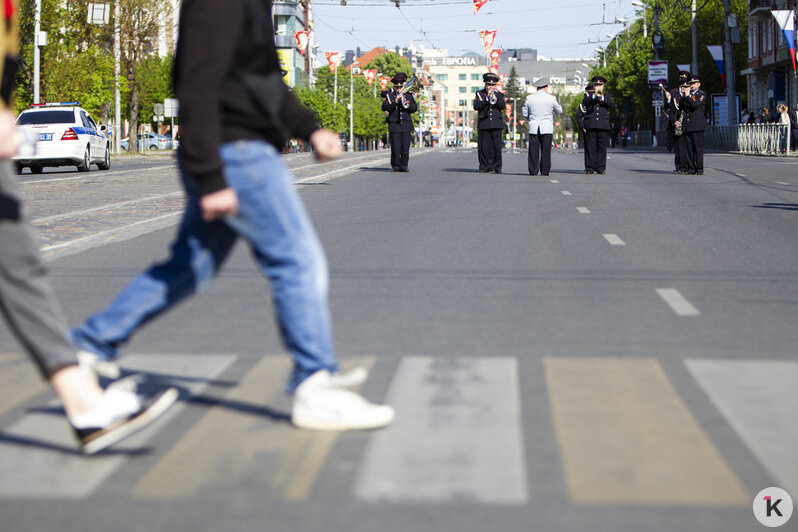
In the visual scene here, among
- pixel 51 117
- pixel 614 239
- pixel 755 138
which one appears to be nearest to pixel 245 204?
pixel 614 239

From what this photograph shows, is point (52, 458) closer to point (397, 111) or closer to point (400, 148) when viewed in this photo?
point (397, 111)

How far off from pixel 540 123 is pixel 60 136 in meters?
13.1

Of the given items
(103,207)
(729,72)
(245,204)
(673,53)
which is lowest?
(103,207)

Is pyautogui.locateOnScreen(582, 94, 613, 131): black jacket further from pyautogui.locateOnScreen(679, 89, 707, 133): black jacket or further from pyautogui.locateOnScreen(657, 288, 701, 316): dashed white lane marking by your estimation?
pyautogui.locateOnScreen(657, 288, 701, 316): dashed white lane marking

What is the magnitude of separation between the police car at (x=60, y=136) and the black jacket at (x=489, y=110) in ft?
36.4

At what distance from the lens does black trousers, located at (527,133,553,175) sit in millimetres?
25219

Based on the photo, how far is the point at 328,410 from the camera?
4582 mm

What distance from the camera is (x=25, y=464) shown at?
419 cm

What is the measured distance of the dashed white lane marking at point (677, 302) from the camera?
24.2 ft

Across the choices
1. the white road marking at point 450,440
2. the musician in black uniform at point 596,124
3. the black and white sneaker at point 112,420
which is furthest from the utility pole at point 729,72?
the black and white sneaker at point 112,420

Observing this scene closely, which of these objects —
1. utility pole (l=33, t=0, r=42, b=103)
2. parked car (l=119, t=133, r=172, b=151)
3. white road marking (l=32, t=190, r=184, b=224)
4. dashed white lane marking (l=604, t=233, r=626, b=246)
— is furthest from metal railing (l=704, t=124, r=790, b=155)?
parked car (l=119, t=133, r=172, b=151)

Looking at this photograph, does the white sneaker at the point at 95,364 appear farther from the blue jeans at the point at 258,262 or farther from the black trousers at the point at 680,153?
the black trousers at the point at 680,153

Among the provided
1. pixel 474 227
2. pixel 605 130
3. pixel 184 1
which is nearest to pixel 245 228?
pixel 184 1

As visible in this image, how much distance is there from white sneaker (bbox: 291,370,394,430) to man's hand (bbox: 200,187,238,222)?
72 cm
